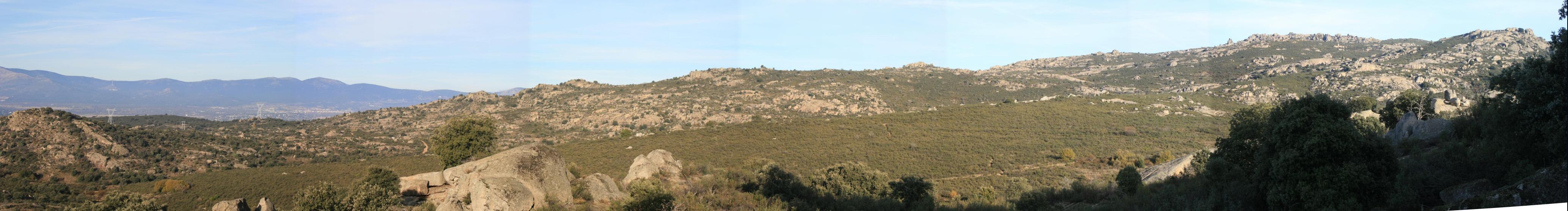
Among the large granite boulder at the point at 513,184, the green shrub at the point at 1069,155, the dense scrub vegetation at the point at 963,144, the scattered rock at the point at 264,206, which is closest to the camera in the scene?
the large granite boulder at the point at 513,184

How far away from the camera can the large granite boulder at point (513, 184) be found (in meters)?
10.8

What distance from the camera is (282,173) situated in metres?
24.3

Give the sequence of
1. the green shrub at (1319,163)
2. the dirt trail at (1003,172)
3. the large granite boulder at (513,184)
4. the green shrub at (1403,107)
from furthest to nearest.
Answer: the dirt trail at (1003,172) < the green shrub at (1403,107) < the large granite boulder at (513,184) < the green shrub at (1319,163)

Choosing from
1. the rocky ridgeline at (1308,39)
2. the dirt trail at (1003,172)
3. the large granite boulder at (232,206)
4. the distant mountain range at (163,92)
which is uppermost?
the rocky ridgeline at (1308,39)

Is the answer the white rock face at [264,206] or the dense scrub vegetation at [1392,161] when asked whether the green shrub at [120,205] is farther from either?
the dense scrub vegetation at [1392,161]

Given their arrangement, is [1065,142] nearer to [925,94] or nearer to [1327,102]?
[1327,102]

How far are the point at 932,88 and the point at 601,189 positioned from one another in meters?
56.4

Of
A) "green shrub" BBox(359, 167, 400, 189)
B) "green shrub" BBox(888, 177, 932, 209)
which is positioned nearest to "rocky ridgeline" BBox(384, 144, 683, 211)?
"green shrub" BBox(359, 167, 400, 189)

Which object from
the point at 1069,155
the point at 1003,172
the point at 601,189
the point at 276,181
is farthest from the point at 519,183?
the point at 1069,155

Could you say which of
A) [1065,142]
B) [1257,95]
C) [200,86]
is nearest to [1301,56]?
[1257,95]

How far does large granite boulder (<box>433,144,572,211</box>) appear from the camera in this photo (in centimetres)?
1075

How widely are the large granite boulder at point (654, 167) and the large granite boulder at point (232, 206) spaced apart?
25.3ft

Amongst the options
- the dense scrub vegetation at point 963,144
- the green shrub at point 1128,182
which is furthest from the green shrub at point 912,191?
the green shrub at point 1128,182

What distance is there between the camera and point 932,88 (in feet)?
217
